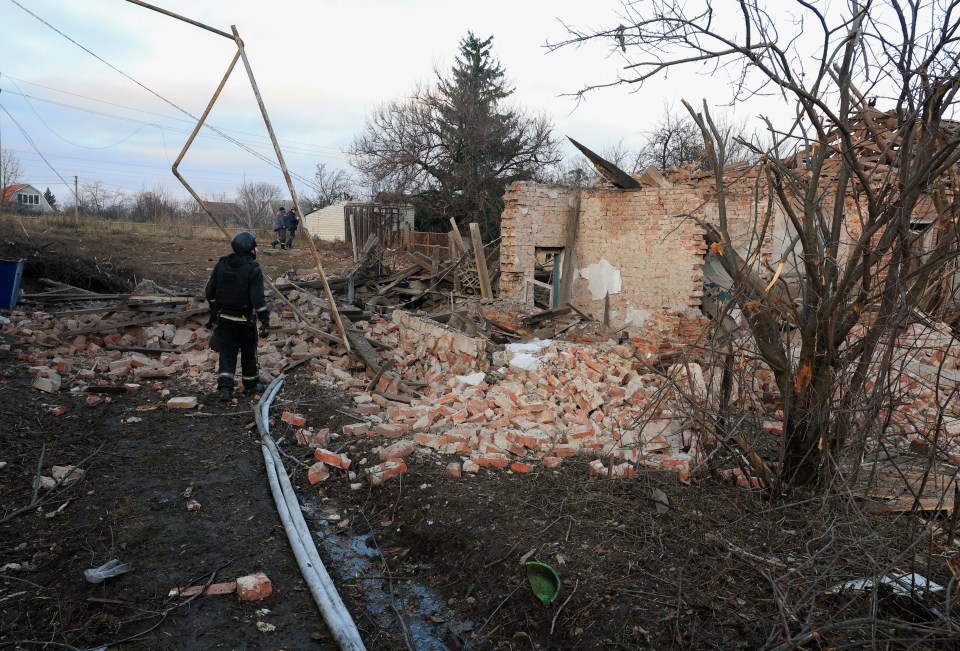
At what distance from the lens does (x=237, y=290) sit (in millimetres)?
6965

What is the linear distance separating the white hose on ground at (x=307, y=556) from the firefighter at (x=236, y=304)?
159 centimetres

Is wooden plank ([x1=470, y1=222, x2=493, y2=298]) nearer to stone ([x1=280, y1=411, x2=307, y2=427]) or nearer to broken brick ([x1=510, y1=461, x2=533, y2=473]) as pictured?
stone ([x1=280, y1=411, x2=307, y2=427])

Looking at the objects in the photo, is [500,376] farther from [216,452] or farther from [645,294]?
[645,294]

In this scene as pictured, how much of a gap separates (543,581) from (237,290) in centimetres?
502

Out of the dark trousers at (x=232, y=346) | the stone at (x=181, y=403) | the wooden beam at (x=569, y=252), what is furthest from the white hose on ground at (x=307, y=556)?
the wooden beam at (x=569, y=252)

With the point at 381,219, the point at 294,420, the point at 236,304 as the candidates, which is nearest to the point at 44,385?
the point at 236,304

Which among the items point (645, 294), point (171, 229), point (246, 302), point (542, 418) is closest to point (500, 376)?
point (542, 418)

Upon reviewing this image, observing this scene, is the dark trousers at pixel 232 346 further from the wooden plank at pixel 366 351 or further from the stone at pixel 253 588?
the stone at pixel 253 588

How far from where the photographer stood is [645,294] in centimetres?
1232

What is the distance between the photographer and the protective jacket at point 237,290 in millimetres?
6977

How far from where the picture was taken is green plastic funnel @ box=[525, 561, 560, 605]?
3453 millimetres

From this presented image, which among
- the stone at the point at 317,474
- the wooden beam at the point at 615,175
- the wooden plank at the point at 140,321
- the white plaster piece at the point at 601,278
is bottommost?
the stone at the point at 317,474

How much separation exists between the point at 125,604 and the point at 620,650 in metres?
2.66

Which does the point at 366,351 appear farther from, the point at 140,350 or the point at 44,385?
the point at 44,385
